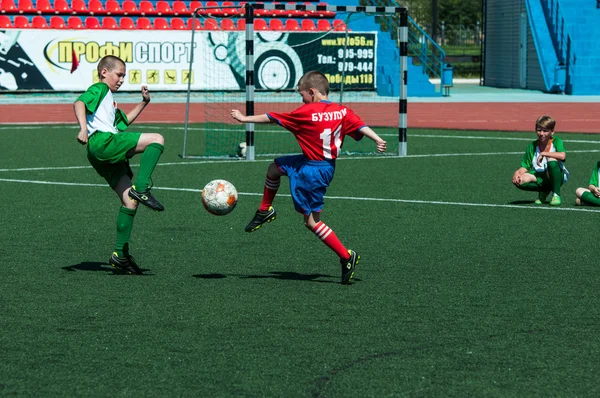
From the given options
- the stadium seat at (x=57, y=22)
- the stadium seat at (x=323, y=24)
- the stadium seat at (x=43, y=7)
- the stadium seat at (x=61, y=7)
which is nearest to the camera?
the stadium seat at (x=57, y=22)

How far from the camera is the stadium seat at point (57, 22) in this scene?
30.8 m

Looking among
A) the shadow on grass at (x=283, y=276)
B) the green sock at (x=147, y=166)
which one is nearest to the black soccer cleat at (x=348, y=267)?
the shadow on grass at (x=283, y=276)

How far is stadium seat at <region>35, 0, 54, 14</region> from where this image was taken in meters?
31.8

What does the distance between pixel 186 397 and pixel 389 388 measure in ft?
3.00

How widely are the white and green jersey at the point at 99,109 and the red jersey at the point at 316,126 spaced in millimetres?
1264

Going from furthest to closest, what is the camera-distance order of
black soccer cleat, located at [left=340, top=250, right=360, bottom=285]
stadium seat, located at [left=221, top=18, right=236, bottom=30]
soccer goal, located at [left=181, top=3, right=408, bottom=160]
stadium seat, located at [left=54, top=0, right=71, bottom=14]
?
stadium seat, located at [left=221, top=18, right=236, bottom=30]
stadium seat, located at [left=54, top=0, right=71, bottom=14]
soccer goal, located at [left=181, top=3, right=408, bottom=160]
black soccer cleat, located at [left=340, top=250, right=360, bottom=285]

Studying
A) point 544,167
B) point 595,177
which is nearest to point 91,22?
point 544,167

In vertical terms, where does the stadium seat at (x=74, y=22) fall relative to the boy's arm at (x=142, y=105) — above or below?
above

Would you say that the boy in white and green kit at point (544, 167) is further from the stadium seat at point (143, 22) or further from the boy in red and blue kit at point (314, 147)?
the stadium seat at point (143, 22)

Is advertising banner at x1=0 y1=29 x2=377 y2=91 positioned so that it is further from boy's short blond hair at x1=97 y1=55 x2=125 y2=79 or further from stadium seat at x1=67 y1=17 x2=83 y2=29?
boy's short blond hair at x1=97 y1=55 x2=125 y2=79

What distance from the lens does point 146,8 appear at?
33844 mm

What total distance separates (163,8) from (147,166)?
27417 mm

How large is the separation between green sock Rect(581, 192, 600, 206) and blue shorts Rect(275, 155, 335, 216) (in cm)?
477

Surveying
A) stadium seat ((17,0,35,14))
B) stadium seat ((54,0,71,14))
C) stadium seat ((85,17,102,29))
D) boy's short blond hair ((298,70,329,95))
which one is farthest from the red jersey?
stadium seat ((54,0,71,14))
